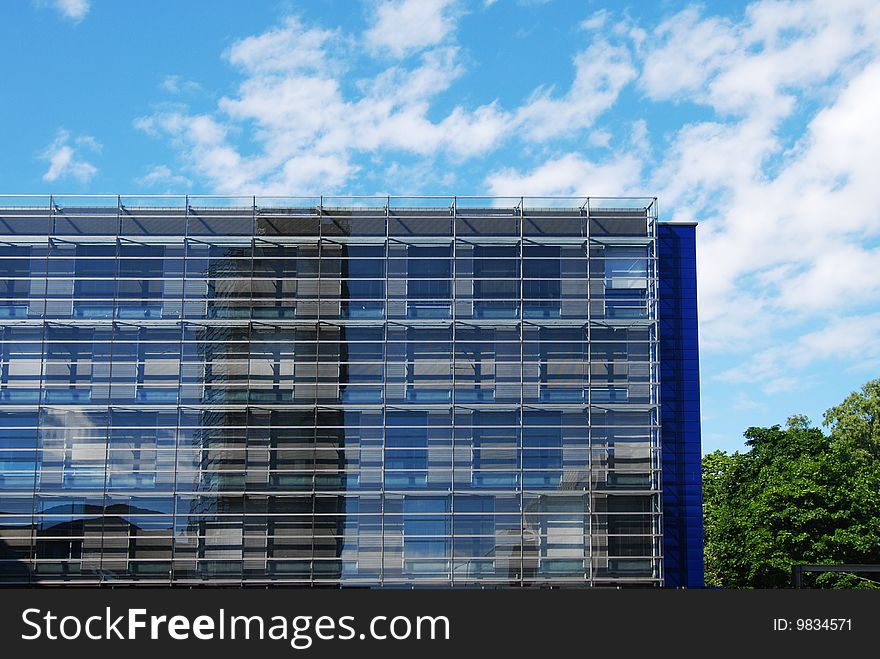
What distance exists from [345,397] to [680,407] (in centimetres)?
1166

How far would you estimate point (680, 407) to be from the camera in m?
40.0

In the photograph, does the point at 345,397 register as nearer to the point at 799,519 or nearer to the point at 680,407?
the point at 680,407

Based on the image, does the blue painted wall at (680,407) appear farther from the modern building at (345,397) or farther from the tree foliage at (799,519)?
the tree foliage at (799,519)

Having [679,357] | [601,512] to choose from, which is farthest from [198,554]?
[679,357]

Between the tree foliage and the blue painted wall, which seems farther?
the tree foliage

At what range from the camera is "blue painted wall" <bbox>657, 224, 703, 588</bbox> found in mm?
38844

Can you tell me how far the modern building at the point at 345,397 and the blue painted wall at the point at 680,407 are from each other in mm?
79

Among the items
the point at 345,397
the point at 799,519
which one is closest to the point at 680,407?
the point at 799,519

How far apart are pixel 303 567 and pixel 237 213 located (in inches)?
485

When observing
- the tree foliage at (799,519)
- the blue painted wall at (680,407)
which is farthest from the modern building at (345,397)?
the tree foliage at (799,519)

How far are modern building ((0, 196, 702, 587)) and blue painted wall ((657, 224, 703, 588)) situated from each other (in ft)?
0.26

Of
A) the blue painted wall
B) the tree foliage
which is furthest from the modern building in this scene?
the tree foliage

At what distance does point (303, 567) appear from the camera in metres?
37.3

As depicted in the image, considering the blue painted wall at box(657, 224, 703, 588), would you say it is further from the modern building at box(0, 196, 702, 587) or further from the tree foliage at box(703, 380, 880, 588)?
the tree foliage at box(703, 380, 880, 588)
